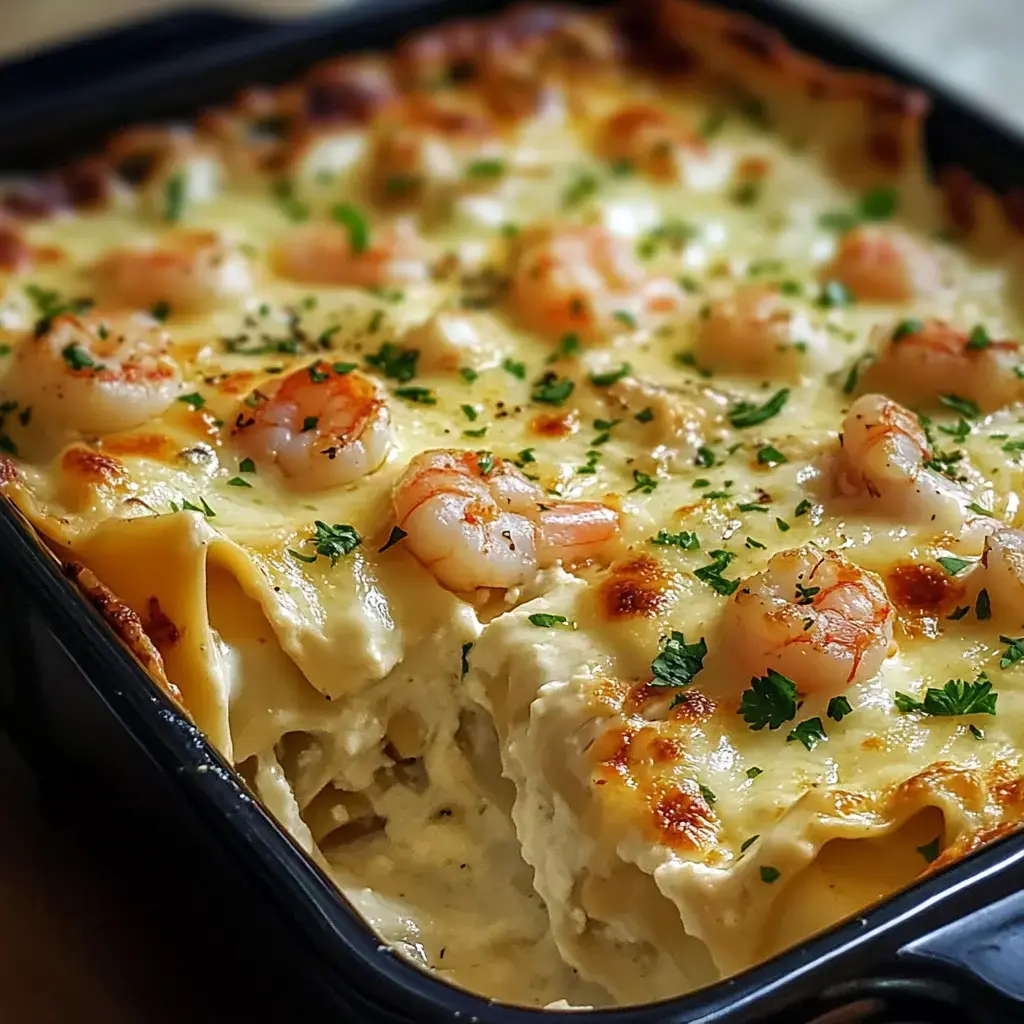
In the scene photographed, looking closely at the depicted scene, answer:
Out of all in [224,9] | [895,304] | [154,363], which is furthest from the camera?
[224,9]

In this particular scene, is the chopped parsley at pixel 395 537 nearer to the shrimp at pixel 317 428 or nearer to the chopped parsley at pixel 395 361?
the shrimp at pixel 317 428

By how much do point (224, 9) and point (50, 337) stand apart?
1.49 m

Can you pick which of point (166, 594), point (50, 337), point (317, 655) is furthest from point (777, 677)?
point (50, 337)

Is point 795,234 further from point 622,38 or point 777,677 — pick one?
point 777,677

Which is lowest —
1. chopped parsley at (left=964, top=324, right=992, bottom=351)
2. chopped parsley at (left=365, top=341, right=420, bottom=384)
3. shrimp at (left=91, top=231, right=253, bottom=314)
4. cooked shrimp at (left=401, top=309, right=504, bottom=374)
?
shrimp at (left=91, top=231, right=253, bottom=314)

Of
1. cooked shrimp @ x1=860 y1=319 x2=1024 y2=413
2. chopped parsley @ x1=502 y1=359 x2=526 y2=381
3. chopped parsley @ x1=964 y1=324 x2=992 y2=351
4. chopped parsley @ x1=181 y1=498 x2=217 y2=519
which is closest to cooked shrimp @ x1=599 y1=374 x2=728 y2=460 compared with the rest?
chopped parsley @ x1=502 y1=359 x2=526 y2=381

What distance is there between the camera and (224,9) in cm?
334

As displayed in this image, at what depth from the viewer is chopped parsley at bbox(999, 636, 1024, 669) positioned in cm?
170

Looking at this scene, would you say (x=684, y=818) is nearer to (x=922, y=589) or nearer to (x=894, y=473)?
(x=922, y=589)

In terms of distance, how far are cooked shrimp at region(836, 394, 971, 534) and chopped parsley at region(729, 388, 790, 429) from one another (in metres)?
0.17

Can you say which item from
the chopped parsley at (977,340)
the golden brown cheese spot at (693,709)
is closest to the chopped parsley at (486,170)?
the chopped parsley at (977,340)

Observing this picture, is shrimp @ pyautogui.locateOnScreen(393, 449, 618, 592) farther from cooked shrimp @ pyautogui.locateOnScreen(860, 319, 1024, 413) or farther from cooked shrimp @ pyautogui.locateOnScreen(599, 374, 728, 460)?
cooked shrimp @ pyautogui.locateOnScreen(860, 319, 1024, 413)

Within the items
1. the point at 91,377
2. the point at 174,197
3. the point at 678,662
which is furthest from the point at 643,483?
the point at 174,197

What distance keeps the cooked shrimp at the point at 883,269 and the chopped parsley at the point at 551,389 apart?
0.57 m
